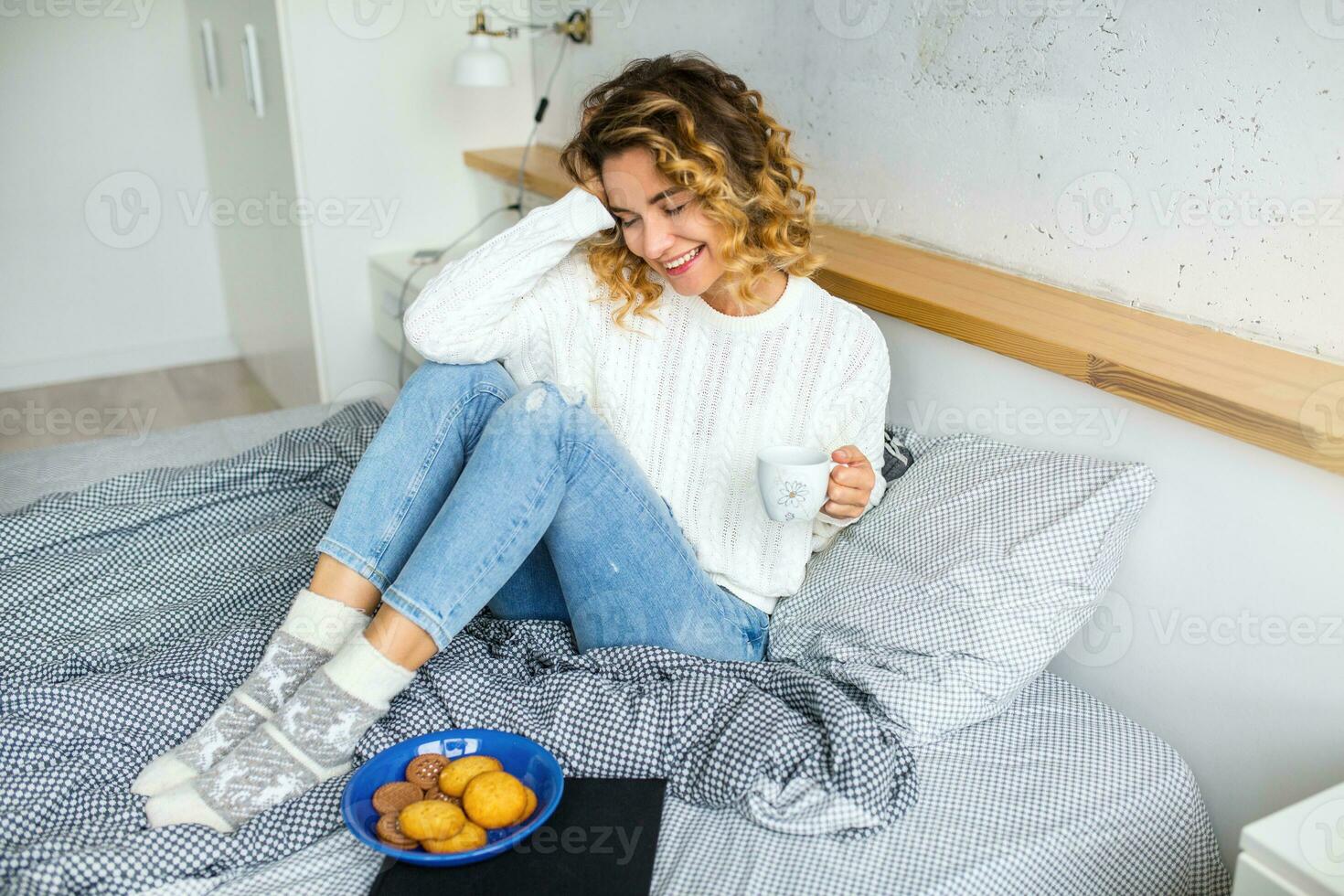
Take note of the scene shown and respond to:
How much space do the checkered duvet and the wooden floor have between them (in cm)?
166

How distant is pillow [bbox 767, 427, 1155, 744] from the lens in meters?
1.27

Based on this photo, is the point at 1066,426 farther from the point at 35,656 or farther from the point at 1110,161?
the point at 35,656

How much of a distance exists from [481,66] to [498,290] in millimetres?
1199

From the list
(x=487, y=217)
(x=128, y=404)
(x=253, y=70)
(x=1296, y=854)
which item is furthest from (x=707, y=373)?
(x=128, y=404)

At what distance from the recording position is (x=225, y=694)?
1.33 m

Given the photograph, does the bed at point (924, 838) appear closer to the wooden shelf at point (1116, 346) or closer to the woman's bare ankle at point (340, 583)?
the woman's bare ankle at point (340, 583)

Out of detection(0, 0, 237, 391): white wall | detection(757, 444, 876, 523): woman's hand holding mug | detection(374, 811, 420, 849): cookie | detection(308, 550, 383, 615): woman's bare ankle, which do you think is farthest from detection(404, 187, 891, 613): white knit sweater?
detection(0, 0, 237, 391): white wall

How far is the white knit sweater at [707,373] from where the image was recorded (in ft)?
4.71

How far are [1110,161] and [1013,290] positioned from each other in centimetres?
20

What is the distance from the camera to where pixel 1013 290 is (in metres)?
1.54

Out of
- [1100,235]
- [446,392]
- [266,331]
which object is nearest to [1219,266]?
[1100,235]

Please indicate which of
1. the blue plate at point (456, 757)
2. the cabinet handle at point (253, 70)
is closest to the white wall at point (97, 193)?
the cabinet handle at point (253, 70)

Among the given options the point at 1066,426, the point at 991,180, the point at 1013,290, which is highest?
the point at 991,180

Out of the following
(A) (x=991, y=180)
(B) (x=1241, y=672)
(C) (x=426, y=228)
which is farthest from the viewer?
(C) (x=426, y=228)
